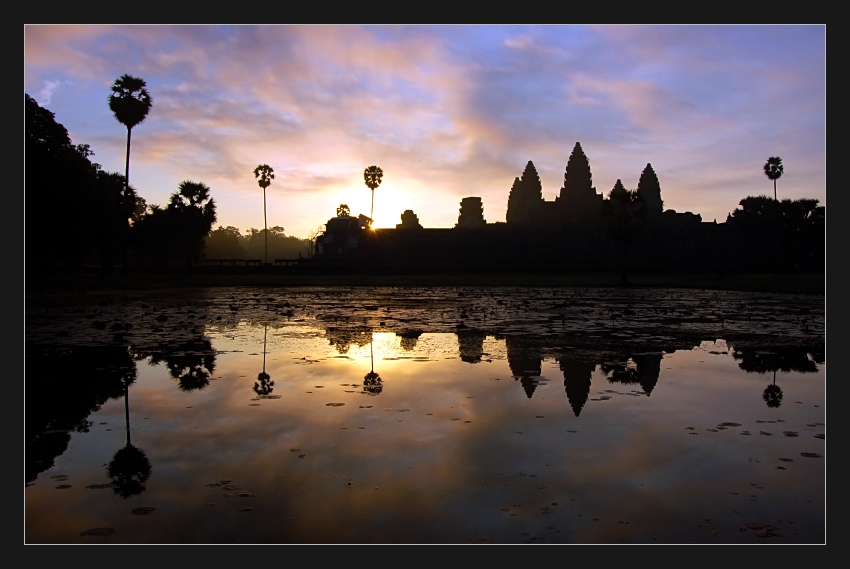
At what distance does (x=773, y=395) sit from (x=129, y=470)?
794 cm

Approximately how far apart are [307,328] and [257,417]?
9307 millimetres

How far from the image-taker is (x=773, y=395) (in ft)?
29.0

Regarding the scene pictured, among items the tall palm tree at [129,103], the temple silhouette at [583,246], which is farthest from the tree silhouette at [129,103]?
the temple silhouette at [583,246]

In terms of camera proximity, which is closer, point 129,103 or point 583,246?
point 129,103

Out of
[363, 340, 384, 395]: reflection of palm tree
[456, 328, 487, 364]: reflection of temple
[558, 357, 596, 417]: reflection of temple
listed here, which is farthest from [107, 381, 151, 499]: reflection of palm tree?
[456, 328, 487, 364]: reflection of temple

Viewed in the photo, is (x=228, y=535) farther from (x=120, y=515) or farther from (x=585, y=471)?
(x=585, y=471)

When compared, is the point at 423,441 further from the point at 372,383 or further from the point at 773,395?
the point at 773,395

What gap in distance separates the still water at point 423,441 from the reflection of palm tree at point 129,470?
1.0 inches

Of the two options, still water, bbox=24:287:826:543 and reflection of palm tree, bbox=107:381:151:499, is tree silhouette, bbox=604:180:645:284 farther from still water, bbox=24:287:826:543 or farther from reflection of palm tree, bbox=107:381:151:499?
reflection of palm tree, bbox=107:381:151:499

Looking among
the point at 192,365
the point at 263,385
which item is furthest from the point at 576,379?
the point at 192,365

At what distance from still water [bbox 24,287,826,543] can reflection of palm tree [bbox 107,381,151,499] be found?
2 cm

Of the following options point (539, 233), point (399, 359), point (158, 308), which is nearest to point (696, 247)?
point (539, 233)

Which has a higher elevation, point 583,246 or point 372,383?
point 583,246

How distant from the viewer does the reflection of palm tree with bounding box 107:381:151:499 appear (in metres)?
5.20
